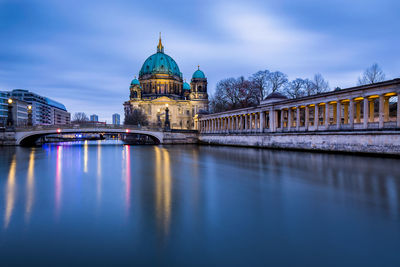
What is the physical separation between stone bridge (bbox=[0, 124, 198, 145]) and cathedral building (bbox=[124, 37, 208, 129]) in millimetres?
36860

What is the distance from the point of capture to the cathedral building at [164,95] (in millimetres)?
96562

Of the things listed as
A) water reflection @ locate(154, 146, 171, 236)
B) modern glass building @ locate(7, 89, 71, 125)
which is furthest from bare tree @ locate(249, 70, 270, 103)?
modern glass building @ locate(7, 89, 71, 125)

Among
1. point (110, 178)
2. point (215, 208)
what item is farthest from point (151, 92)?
point (215, 208)

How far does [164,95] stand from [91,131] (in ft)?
178

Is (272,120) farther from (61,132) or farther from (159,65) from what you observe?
(159,65)

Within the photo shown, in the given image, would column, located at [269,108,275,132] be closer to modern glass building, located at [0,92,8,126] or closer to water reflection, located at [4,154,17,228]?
water reflection, located at [4,154,17,228]

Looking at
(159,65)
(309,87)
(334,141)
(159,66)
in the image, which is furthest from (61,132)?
(159,65)

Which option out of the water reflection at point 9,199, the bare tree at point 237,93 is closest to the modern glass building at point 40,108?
the bare tree at point 237,93

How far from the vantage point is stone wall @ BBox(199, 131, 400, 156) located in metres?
21.8

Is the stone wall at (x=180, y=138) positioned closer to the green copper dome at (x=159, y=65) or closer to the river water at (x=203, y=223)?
the river water at (x=203, y=223)

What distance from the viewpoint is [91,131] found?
4959 cm

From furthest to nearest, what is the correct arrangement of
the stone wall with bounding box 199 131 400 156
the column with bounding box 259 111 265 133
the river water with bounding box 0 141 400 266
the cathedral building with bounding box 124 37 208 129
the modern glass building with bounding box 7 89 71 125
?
the modern glass building with bounding box 7 89 71 125
the cathedral building with bounding box 124 37 208 129
the column with bounding box 259 111 265 133
the stone wall with bounding box 199 131 400 156
the river water with bounding box 0 141 400 266

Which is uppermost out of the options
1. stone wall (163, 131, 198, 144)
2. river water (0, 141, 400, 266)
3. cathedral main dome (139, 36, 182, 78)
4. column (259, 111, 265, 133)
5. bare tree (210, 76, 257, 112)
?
cathedral main dome (139, 36, 182, 78)

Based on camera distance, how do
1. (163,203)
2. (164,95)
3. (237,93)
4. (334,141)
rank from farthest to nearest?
(164,95), (237,93), (334,141), (163,203)
